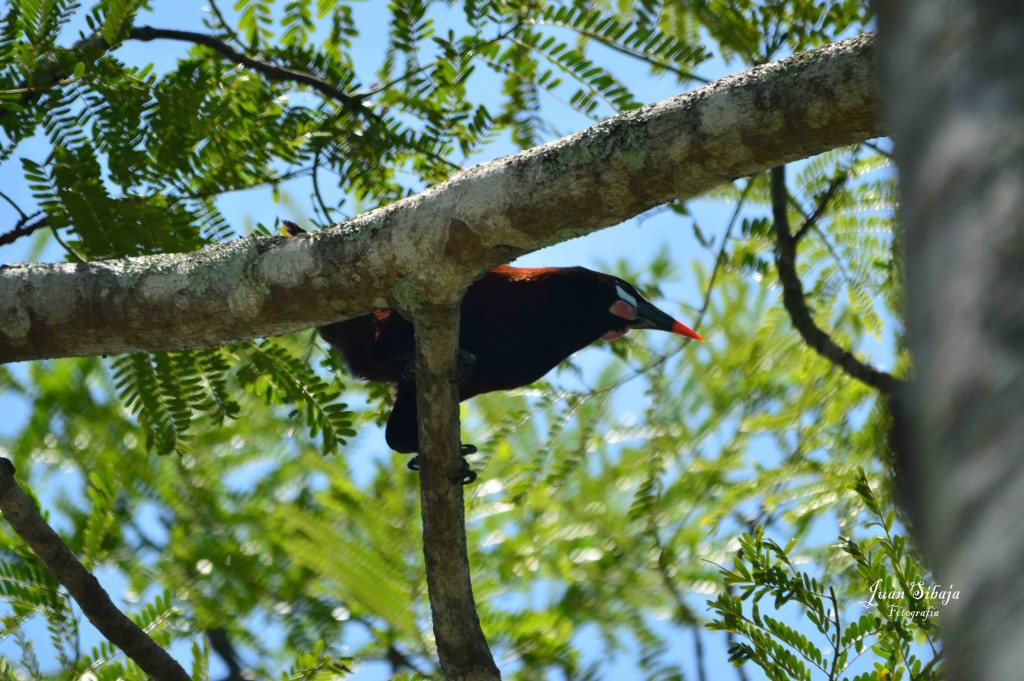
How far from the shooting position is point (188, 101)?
3.00 m

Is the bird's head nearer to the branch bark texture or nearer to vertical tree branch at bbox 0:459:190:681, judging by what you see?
vertical tree branch at bbox 0:459:190:681

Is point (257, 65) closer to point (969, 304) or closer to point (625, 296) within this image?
point (625, 296)

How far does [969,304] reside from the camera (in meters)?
0.46

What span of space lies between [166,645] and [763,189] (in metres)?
3.03

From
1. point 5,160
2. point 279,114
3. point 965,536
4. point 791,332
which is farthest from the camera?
point 791,332

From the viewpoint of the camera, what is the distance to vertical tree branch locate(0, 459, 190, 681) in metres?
2.51

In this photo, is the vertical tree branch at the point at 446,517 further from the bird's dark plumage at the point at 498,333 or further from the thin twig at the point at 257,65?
the thin twig at the point at 257,65

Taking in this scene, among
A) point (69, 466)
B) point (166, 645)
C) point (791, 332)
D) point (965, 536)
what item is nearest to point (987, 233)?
point (965, 536)

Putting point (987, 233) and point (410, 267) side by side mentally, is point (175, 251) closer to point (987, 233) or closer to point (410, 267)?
point (410, 267)

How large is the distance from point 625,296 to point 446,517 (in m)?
1.55

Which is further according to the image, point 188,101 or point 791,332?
point 791,332

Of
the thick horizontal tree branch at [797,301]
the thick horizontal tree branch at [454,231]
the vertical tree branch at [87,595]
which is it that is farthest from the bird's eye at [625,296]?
the vertical tree branch at [87,595]

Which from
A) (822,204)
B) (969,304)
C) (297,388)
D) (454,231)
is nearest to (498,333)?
Result: (297,388)

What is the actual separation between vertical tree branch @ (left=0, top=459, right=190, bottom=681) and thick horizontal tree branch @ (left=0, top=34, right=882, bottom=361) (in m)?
0.40
